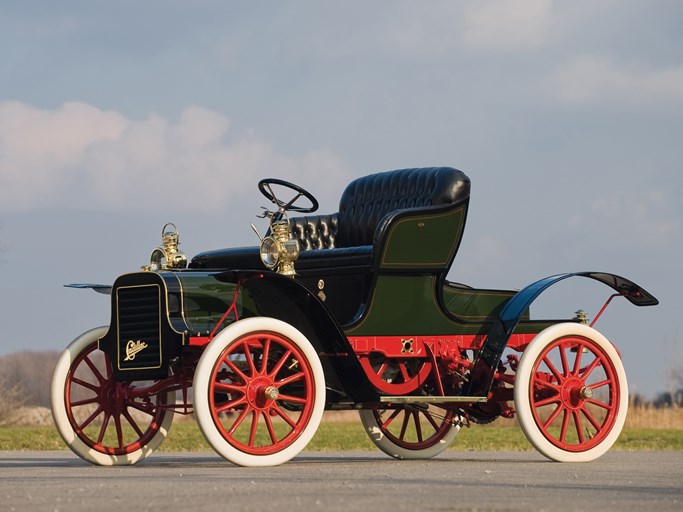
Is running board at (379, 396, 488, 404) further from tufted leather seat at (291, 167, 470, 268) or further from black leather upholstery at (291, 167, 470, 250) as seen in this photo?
black leather upholstery at (291, 167, 470, 250)

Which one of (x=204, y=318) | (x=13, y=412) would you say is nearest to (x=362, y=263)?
(x=204, y=318)

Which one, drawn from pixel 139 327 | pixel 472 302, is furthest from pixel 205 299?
pixel 472 302

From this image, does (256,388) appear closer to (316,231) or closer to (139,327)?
(139,327)

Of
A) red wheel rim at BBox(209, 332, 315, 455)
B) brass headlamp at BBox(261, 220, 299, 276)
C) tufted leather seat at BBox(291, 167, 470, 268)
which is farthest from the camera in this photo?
tufted leather seat at BBox(291, 167, 470, 268)

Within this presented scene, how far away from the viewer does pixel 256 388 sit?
29.9ft

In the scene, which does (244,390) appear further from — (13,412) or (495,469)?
Result: (13,412)

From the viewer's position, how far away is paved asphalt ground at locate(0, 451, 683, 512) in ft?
20.2

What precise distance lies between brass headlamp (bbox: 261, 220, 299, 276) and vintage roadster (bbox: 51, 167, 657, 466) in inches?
0.5

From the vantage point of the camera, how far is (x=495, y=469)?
9.35 m

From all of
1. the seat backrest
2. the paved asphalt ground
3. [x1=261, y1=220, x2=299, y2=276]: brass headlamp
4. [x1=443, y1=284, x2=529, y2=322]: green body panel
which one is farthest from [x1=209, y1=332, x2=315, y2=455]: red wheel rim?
the seat backrest

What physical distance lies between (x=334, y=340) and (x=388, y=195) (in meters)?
1.97

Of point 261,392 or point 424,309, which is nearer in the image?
point 261,392

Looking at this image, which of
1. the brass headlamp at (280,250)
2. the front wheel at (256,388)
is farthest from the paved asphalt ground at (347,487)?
the brass headlamp at (280,250)

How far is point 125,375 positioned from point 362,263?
1947 mm
